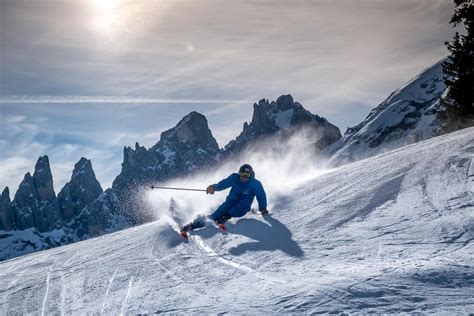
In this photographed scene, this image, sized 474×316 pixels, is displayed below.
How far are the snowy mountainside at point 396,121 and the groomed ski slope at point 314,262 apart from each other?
151m

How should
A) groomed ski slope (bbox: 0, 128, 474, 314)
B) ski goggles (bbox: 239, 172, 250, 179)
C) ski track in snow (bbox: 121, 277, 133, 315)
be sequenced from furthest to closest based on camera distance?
ski goggles (bbox: 239, 172, 250, 179) < ski track in snow (bbox: 121, 277, 133, 315) < groomed ski slope (bbox: 0, 128, 474, 314)

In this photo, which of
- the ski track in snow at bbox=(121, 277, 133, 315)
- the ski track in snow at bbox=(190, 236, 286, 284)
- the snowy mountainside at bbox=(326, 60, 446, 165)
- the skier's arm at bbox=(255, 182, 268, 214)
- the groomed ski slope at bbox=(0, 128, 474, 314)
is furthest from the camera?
the snowy mountainside at bbox=(326, 60, 446, 165)

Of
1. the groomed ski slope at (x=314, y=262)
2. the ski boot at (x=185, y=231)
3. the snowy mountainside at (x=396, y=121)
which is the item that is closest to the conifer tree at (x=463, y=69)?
the groomed ski slope at (x=314, y=262)

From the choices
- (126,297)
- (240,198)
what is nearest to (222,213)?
(240,198)

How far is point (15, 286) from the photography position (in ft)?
24.9

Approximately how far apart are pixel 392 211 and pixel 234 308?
359cm

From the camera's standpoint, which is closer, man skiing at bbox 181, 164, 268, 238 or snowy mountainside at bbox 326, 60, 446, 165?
man skiing at bbox 181, 164, 268, 238

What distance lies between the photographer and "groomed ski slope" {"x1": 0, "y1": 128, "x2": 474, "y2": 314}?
3553 millimetres

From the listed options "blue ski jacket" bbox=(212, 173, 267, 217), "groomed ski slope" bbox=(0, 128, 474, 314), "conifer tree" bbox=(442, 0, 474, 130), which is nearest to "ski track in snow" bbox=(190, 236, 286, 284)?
"groomed ski slope" bbox=(0, 128, 474, 314)

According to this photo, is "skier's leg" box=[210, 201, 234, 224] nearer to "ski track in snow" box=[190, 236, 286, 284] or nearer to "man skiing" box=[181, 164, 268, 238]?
"man skiing" box=[181, 164, 268, 238]

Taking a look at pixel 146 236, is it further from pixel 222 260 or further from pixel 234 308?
pixel 234 308

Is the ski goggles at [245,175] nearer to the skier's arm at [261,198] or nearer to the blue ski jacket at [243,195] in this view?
the blue ski jacket at [243,195]

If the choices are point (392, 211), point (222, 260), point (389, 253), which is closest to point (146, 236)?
point (222, 260)

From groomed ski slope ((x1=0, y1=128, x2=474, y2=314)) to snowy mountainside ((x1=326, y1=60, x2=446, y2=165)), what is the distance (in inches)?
5946
